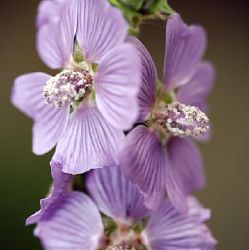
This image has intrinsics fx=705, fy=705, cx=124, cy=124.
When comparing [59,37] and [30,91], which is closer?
[59,37]

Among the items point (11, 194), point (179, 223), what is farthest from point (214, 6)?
point (179, 223)

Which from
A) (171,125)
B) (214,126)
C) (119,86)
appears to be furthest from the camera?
(214,126)

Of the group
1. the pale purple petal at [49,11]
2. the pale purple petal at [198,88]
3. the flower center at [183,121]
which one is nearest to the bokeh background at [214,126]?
the pale purple petal at [198,88]

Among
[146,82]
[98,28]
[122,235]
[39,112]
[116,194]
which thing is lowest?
[122,235]

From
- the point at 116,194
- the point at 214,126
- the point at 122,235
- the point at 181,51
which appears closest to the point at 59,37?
the point at 181,51

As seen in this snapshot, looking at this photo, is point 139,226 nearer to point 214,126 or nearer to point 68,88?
point 68,88

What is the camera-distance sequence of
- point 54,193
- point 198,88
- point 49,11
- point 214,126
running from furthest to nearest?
1. point 214,126
2. point 198,88
3. point 49,11
4. point 54,193

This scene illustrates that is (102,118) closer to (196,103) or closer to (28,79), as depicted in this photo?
(28,79)

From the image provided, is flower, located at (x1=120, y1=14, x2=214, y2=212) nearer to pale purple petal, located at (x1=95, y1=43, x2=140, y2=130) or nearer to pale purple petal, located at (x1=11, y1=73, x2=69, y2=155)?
pale purple petal, located at (x1=95, y1=43, x2=140, y2=130)
